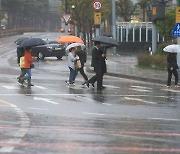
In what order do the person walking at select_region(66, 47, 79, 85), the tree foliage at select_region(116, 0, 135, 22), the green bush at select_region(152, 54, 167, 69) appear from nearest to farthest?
1. the person walking at select_region(66, 47, 79, 85)
2. the green bush at select_region(152, 54, 167, 69)
3. the tree foliage at select_region(116, 0, 135, 22)

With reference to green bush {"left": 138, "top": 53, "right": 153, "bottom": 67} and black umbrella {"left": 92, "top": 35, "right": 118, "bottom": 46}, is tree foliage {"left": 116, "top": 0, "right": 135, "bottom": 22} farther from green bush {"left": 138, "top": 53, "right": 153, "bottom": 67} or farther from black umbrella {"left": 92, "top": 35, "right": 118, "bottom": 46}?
black umbrella {"left": 92, "top": 35, "right": 118, "bottom": 46}

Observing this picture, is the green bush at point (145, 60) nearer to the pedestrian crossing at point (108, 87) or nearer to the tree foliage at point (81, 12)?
the pedestrian crossing at point (108, 87)

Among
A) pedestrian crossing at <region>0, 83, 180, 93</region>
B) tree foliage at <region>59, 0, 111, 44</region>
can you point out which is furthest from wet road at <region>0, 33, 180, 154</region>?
tree foliage at <region>59, 0, 111, 44</region>

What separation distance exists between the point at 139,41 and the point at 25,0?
79.6m

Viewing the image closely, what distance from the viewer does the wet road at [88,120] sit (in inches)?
335

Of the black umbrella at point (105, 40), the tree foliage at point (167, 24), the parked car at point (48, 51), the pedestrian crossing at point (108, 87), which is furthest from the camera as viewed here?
the parked car at point (48, 51)

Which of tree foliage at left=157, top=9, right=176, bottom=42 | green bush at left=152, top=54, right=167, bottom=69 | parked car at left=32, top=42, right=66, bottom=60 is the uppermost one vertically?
tree foliage at left=157, top=9, right=176, bottom=42

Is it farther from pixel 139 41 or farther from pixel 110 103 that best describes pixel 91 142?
pixel 139 41

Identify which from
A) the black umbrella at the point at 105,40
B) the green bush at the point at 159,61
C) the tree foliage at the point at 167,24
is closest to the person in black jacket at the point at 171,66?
the black umbrella at the point at 105,40

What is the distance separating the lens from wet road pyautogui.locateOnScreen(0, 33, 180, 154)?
851 centimetres

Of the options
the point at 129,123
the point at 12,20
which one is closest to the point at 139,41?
the point at 129,123

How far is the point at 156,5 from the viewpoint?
3184 cm

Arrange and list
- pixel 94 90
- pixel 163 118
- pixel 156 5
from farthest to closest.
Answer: pixel 156 5
pixel 94 90
pixel 163 118

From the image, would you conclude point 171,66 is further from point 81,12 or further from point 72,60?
point 81,12
